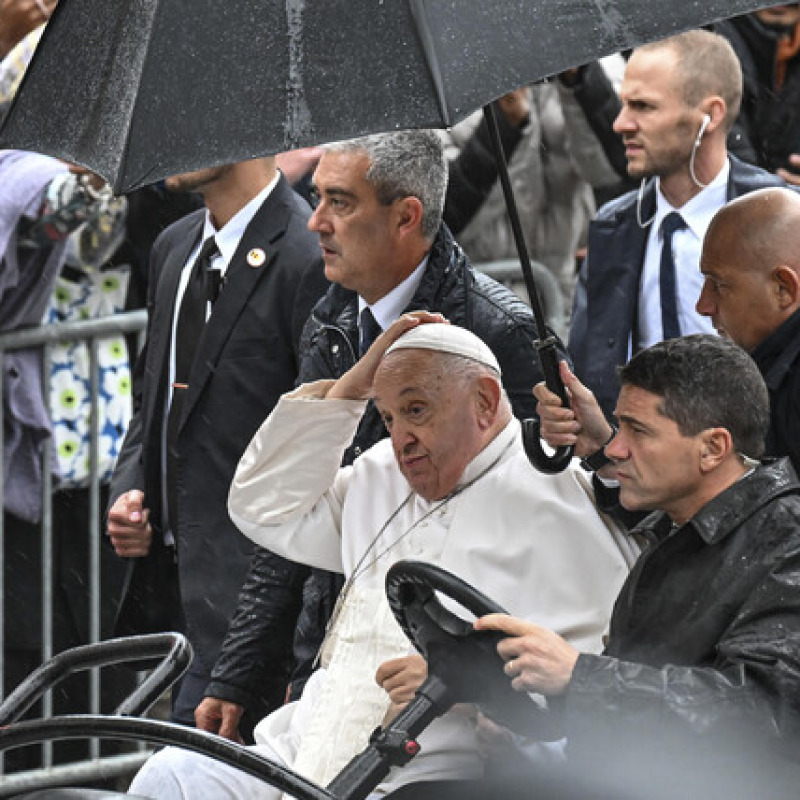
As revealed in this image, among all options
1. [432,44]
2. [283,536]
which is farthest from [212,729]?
[432,44]

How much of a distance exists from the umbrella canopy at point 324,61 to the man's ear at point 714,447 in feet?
2.94

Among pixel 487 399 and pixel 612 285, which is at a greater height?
pixel 487 399

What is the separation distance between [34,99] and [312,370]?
4.47 feet

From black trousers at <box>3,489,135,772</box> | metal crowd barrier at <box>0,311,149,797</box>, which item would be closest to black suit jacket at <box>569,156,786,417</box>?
metal crowd barrier at <box>0,311,149,797</box>

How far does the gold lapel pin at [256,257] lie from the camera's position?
21.6 ft

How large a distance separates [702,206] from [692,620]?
8.02ft

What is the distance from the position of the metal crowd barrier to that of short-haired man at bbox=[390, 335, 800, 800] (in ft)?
10.9

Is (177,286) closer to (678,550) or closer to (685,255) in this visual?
(685,255)

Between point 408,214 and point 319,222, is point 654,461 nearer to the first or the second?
point 408,214

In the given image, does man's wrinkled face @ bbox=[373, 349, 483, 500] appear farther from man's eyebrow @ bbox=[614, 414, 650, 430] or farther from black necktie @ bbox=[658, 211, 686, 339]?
black necktie @ bbox=[658, 211, 686, 339]

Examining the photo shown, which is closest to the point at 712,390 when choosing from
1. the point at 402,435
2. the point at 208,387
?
the point at 402,435

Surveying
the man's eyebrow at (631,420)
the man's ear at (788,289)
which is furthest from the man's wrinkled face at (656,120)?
the man's eyebrow at (631,420)

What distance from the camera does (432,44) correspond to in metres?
4.12

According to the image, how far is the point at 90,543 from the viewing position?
811 cm
